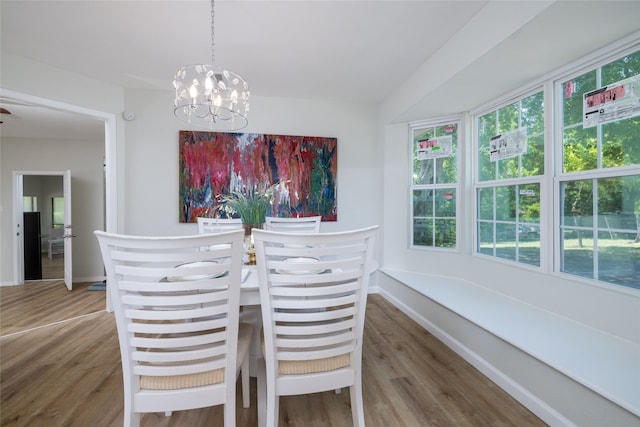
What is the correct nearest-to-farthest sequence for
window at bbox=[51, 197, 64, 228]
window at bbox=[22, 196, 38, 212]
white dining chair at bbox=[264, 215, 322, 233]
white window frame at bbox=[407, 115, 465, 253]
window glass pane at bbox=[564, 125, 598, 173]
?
window glass pane at bbox=[564, 125, 598, 173]
white dining chair at bbox=[264, 215, 322, 233]
white window frame at bbox=[407, 115, 465, 253]
window at bbox=[22, 196, 38, 212]
window at bbox=[51, 197, 64, 228]

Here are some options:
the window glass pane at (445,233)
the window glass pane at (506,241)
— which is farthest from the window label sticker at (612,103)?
the window glass pane at (445,233)

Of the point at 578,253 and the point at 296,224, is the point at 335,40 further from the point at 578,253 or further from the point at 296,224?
the point at 578,253

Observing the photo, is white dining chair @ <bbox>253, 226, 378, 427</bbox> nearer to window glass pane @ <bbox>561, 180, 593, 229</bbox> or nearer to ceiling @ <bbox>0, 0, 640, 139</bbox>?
ceiling @ <bbox>0, 0, 640, 139</bbox>

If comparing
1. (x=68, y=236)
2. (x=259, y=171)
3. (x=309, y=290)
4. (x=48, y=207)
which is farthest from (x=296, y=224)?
(x=48, y=207)

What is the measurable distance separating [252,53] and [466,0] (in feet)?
5.59

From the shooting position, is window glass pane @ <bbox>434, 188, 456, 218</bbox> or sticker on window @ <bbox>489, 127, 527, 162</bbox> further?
window glass pane @ <bbox>434, 188, 456, 218</bbox>

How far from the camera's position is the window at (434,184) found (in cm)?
323

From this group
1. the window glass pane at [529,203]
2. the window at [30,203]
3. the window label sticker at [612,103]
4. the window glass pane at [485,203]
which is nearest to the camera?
the window label sticker at [612,103]

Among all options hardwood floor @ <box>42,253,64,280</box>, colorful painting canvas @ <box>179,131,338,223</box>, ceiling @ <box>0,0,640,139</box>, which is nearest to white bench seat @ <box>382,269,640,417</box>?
colorful painting canvas @ <box>179,131,338,223</box>

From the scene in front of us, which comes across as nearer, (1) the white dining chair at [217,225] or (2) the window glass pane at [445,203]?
(1) the white dining chair at [217,225]

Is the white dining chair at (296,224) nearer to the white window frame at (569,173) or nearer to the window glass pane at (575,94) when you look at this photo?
the white window frame at (569,173)

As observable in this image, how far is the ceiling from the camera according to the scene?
1751 millimetres

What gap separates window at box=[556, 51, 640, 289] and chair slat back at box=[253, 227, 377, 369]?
1.73 meters

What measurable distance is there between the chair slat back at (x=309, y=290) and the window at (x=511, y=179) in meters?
1.93
